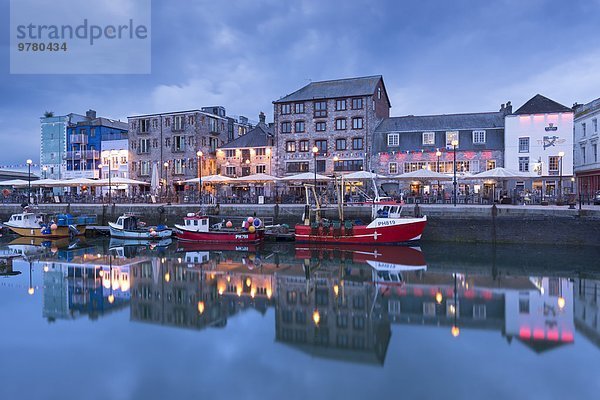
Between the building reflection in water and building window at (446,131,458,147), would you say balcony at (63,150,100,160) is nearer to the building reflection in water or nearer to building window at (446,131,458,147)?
the building reflection in water

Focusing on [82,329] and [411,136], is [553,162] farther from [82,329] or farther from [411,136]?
[82,329]

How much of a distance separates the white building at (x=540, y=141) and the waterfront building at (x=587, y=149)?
119 inches

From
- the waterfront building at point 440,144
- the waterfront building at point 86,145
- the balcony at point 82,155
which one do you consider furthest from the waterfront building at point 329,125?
the balcony at point 82,155

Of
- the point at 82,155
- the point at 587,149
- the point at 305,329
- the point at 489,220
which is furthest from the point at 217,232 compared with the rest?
the point at 82,155

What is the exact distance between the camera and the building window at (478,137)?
42906 mm

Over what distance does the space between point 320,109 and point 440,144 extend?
40.6ft

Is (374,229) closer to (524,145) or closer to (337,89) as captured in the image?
(524,145)

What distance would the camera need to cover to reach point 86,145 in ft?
198

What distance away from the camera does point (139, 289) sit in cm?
1878

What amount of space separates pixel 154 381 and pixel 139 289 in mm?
9396

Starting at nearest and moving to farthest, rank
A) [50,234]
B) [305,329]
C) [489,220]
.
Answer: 1. [305,329]
2. [489,220]
3. [50,234]

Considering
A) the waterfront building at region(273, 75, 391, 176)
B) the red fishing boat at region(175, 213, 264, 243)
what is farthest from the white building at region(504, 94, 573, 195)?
the red fishing boat at region(175, 213, 264, 243)

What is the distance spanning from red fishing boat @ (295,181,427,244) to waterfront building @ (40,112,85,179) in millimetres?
44592

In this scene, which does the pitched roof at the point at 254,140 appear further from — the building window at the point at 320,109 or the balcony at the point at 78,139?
the balcony at the point at 78,139
